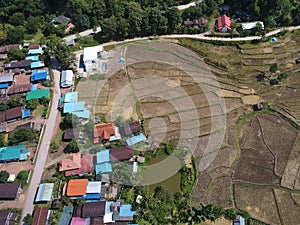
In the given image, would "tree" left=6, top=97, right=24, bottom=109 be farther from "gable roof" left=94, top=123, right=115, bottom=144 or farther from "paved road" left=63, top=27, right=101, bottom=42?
"paved road" left=63, top=27, right=101, bottom=42

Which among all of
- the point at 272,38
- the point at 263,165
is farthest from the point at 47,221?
the point at 272,38

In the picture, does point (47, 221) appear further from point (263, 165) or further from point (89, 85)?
point (263, 165)

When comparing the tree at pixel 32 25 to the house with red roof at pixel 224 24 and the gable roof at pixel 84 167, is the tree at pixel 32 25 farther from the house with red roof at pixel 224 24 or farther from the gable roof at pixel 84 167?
the house with red roof at pixel 224 24

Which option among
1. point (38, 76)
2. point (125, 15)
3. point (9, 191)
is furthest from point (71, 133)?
point (125, 15)

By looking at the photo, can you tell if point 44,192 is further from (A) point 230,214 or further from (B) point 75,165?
(A) point 230,214

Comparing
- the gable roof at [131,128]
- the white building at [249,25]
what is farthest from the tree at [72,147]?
the white building at [249,25]
